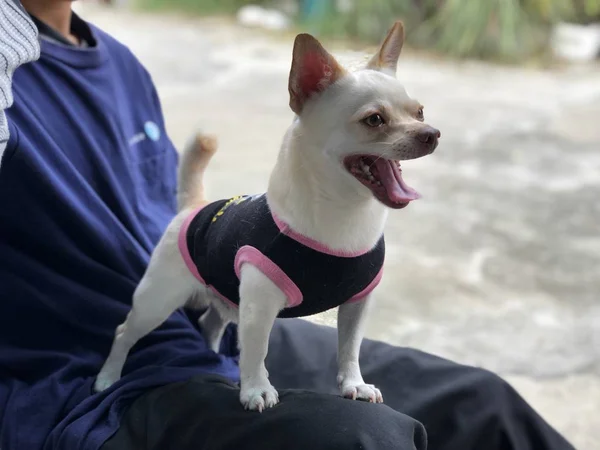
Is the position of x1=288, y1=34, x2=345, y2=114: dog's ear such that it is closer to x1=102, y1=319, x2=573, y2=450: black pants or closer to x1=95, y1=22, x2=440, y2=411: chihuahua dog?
x1=95, y1=22, x2=440, y2=411: chihuahua dog

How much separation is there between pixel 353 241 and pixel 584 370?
101cm

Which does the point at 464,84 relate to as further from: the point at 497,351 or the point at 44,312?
the point at 44,312

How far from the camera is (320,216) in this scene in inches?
27.8

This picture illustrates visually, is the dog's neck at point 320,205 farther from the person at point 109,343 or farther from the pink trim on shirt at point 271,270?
the person at point 109,343

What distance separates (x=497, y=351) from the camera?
5.15 ft

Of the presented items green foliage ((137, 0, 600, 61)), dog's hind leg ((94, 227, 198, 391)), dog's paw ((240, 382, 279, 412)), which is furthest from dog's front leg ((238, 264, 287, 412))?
green foliage ((137, 0, 600, 61))

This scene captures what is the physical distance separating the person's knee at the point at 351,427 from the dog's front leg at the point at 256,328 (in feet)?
0.15

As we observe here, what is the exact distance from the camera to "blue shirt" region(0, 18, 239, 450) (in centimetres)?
78

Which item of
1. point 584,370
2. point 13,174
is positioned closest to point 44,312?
point 13,174

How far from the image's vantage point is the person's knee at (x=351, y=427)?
27.1 inches

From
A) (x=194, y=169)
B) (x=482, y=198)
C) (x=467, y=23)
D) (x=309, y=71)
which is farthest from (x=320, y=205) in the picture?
(x=467, y=23)

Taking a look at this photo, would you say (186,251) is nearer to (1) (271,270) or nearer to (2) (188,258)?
(2) (188,258)

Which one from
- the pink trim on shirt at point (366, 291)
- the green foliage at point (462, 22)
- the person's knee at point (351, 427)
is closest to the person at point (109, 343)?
the person's knee at point (351, 427)

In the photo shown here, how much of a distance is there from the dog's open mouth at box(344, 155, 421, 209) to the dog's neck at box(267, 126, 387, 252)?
0.09 ft
